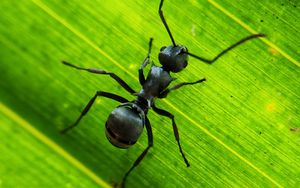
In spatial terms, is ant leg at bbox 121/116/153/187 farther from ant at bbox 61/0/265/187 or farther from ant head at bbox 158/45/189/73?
Result: ant head at bbox 158/45/189/73

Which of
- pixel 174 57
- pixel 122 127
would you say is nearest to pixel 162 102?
pixel 174 57

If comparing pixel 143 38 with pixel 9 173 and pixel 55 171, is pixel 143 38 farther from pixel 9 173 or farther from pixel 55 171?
pixel 9 173

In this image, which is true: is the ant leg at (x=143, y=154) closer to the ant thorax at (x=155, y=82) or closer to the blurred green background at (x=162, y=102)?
the blurred green background at (x=162, y=102)

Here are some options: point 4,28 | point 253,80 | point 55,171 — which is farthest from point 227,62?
point 4,28

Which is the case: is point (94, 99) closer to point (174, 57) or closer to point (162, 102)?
point (162, 102)

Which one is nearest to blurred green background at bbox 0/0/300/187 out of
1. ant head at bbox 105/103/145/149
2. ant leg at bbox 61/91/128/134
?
ant leg at bbox 61/91/128/134
